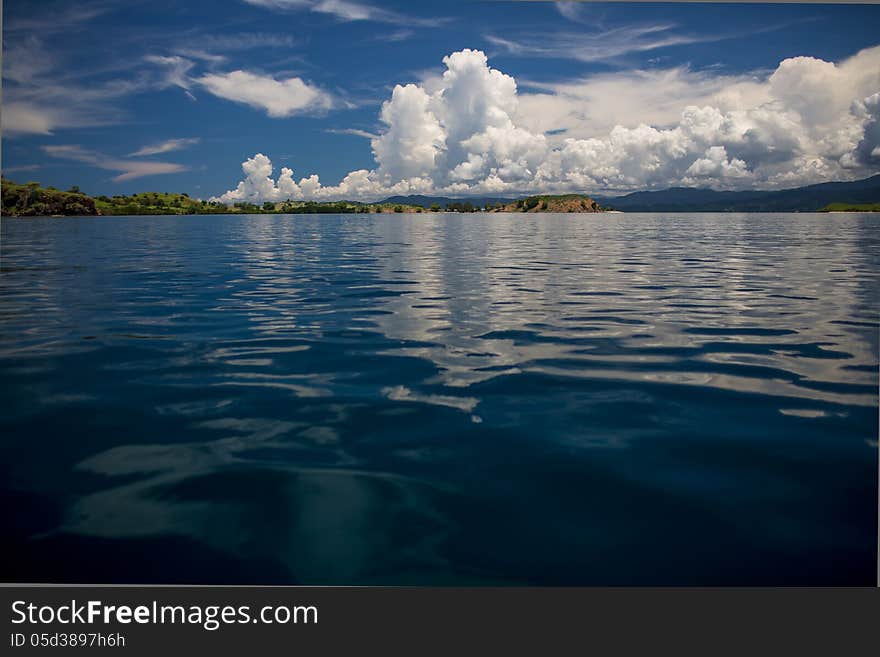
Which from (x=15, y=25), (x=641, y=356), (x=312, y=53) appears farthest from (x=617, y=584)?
(x=312, y=53)

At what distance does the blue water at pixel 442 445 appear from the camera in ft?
12.8

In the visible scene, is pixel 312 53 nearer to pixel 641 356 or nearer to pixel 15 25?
pixel 15 25

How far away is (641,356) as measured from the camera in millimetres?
7684

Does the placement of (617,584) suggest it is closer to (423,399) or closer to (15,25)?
(423,399)

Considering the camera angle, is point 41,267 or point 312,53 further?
point 41,267

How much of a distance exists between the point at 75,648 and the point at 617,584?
12.7ft

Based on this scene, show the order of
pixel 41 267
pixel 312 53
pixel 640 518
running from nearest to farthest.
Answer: pixel 640 518 → pixel 312 53 → pixel 41 267

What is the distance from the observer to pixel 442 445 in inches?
202

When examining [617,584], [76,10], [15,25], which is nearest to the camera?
[617,584]

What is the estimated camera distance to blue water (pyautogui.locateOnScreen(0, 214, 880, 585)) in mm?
3906

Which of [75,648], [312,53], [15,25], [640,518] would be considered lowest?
[75,648]

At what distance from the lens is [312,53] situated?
11352 millimetres

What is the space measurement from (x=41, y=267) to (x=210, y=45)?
1095 centimetres

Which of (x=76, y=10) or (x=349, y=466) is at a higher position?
(x=76, y=10)
